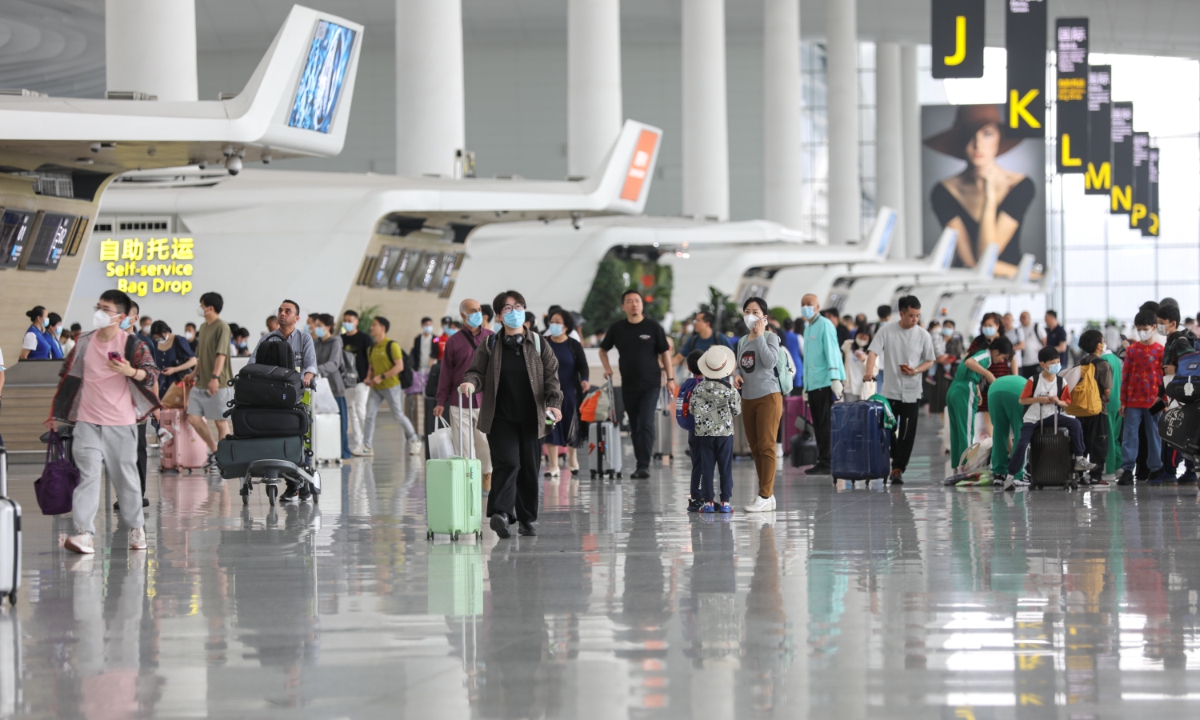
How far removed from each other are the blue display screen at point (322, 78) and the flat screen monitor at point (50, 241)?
145 inches

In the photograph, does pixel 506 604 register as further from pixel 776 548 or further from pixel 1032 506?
pixel 1032 506

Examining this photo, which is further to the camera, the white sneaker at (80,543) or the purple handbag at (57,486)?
the white sneaker at (80,543)

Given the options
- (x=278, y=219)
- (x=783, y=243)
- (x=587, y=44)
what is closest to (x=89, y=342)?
(x=278, y=219)

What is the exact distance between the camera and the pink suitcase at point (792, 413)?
15.8m

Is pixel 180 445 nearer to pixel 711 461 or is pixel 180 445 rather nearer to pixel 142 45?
pixel 711 461

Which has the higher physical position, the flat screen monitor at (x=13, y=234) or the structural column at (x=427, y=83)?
the structural column at (x=427, y=83)

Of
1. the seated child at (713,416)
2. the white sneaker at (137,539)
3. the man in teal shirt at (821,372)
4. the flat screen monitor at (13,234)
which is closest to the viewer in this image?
the white sneaker at (137,539)

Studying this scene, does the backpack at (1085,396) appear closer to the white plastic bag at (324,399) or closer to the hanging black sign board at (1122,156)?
the white plastic bag at (324,399)

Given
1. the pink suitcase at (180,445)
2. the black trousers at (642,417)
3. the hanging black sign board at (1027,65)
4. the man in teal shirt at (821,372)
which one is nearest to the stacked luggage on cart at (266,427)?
the black trousers at (642,417)

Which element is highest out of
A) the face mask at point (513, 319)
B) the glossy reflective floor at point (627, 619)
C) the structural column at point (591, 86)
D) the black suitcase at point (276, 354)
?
the structural column at point (591, 86)

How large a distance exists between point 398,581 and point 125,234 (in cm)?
1992

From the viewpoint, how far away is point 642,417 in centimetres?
1331

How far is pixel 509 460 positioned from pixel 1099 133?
2339 cm

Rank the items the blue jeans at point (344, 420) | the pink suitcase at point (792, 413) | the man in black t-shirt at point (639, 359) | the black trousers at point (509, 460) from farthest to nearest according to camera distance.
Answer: the pink suitcase at point (792, 413)
the blue jeans at point (344, 420)
the man in black t-shirt at point (639, 359)
the black trousers at point (509, 460)
